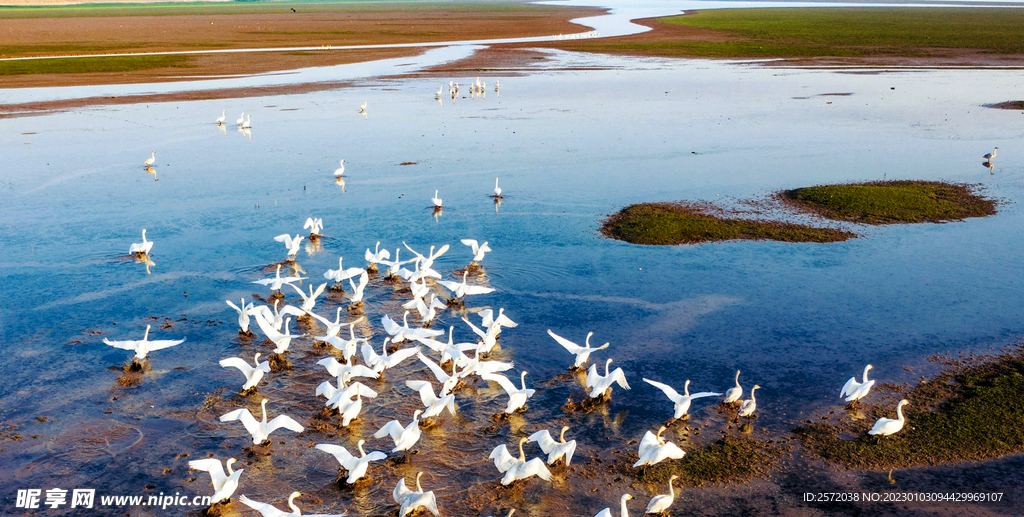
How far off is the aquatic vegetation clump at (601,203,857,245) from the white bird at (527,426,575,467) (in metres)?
9.02

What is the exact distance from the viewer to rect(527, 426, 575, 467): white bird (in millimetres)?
9500

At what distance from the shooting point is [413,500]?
8547 millimetres

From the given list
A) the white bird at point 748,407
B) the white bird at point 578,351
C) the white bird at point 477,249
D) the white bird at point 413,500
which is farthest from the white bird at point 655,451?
the white bird at point 477,249

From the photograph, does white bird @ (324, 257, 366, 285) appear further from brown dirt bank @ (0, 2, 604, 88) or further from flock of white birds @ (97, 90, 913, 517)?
brown dirt bank @ (0, 2, 604, 88)

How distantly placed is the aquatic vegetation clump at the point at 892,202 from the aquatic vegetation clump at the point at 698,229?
5.16ft

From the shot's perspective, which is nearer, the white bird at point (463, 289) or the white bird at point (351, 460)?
the white bird at point (351, 460)

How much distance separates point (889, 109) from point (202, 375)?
34.0 metres

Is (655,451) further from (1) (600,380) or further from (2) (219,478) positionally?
(2) (219,478)

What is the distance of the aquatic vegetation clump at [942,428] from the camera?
9.77 metres

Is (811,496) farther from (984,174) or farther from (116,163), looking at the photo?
(116,163)

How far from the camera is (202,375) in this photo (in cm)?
1218

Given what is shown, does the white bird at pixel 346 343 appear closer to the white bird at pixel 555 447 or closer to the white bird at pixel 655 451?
the white bird at pixel 555 447

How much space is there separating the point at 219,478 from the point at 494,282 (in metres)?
7.84

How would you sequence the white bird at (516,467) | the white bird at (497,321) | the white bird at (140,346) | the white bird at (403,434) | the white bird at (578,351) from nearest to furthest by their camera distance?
the white bird at (516,467), the white bird at (403,434), the white bird at (578,351), the white bird at (140,346), the white bird at (497,321)
